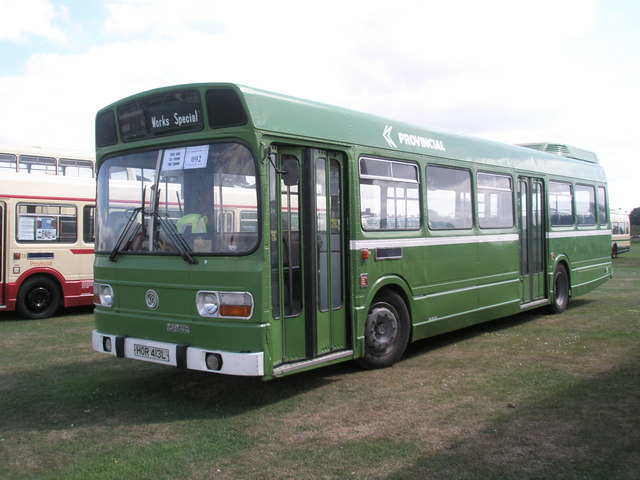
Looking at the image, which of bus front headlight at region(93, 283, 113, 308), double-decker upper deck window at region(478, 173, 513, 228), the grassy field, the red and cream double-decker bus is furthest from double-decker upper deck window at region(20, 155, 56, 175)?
double-decker upper deck window at region(478, 173, 513, 228)

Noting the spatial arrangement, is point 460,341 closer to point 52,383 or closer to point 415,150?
point 415,150

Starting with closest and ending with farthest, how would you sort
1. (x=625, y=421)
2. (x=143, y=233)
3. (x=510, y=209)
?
(x=625, y=421) → (x=143, y=233) → (x=510, y=209)

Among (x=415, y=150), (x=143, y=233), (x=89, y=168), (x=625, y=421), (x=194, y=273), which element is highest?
(x=89, y=168)

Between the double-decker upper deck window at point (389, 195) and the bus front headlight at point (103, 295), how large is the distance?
2920mm

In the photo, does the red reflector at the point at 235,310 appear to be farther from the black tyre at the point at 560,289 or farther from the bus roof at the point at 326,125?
the black tyre at the point at 560,289

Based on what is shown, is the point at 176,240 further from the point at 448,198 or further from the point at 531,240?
the point at 531,240

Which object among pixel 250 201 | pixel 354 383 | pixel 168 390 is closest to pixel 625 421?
pixel 354 383

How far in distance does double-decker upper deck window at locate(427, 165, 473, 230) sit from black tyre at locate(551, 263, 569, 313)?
3.81 metres

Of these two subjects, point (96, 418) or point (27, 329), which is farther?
point (27, 329)

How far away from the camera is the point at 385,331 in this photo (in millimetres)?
7855

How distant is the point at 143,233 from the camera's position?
6.62 m

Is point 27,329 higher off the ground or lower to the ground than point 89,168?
lower

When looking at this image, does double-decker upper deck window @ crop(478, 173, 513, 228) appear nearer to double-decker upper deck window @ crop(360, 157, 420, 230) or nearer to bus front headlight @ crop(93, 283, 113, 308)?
double-decker upper deck window @ crop(360, 157, 420, 230)

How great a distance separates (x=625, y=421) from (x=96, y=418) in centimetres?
479
